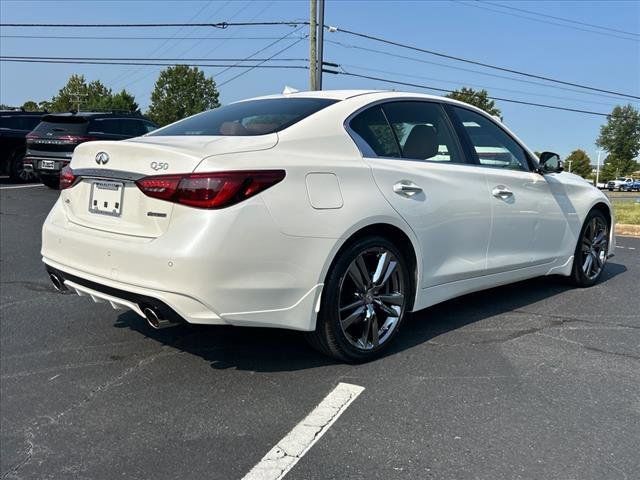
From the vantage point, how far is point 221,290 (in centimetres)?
290

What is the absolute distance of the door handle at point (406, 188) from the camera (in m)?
3.61

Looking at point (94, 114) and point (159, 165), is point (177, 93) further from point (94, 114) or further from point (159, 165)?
point (159, 165)

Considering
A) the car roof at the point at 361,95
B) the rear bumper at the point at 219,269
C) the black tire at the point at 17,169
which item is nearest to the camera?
the rear bumper at the point at 219,269

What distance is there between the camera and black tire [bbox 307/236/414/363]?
3.30 meters

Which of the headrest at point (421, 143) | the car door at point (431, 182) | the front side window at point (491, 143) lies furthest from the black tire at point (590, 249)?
the headrest at point (421, 143)

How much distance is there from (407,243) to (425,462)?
59.0 inches

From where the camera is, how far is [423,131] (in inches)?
161

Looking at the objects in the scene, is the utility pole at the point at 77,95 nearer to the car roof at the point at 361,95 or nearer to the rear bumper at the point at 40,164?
the rear bumper at the point at 40,164

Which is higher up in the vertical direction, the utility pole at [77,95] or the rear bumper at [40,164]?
the utility pole at [77,95]

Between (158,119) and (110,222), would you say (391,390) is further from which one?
(158,119)

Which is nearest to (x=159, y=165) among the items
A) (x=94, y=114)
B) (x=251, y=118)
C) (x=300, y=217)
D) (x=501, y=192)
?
(x=300, y=217)

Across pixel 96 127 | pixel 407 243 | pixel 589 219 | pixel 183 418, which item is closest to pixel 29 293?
pixel 183 418

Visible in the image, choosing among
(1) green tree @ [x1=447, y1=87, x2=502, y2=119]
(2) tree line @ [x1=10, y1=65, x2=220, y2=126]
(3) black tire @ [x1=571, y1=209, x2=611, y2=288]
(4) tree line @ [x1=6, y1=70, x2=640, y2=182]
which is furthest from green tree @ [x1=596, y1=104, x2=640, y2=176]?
(3) black tire @ [x1=571, y1=209, x2=611, y2=288]

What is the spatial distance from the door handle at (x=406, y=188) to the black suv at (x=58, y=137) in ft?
34.3
